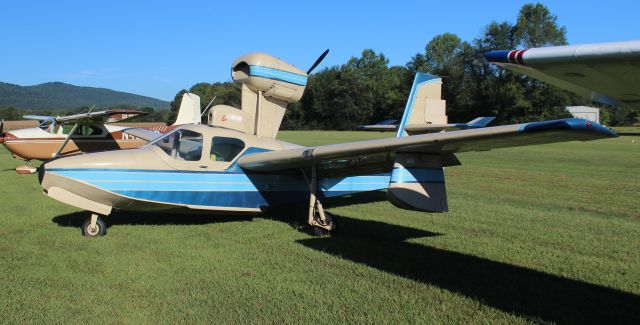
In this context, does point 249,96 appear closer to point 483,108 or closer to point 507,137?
point 507,137

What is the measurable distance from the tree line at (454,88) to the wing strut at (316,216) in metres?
46.9

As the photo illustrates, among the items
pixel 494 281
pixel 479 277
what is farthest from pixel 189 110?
pixel 494 281

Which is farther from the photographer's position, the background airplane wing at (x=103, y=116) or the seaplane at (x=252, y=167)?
the background airplane wing at (x=103, y=116)

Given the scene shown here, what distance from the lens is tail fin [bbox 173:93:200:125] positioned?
22.3m

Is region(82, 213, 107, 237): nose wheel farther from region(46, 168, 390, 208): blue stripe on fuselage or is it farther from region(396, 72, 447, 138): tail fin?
region(396, 72, 447, 138): tail fin

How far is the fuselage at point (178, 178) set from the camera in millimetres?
6801

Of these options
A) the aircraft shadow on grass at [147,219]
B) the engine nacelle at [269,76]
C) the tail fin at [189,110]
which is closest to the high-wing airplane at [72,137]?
the tail fin at [189,110]

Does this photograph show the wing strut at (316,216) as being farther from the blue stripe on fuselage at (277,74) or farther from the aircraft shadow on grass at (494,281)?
the blue stripe on fuselage at (277,74)

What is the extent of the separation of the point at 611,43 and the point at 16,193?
1271 centimetres

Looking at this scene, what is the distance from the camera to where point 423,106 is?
998 centimetres

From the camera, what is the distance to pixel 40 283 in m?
4.98

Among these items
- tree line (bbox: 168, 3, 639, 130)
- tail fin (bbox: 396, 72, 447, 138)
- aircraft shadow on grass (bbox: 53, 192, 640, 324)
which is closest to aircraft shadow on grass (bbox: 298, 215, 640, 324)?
aircraft shadow on grass (bbox: 53, 192, 640, 324)

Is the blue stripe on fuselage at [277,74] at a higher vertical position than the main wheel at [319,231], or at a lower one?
higher

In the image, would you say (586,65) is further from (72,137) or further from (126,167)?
(72,137)
